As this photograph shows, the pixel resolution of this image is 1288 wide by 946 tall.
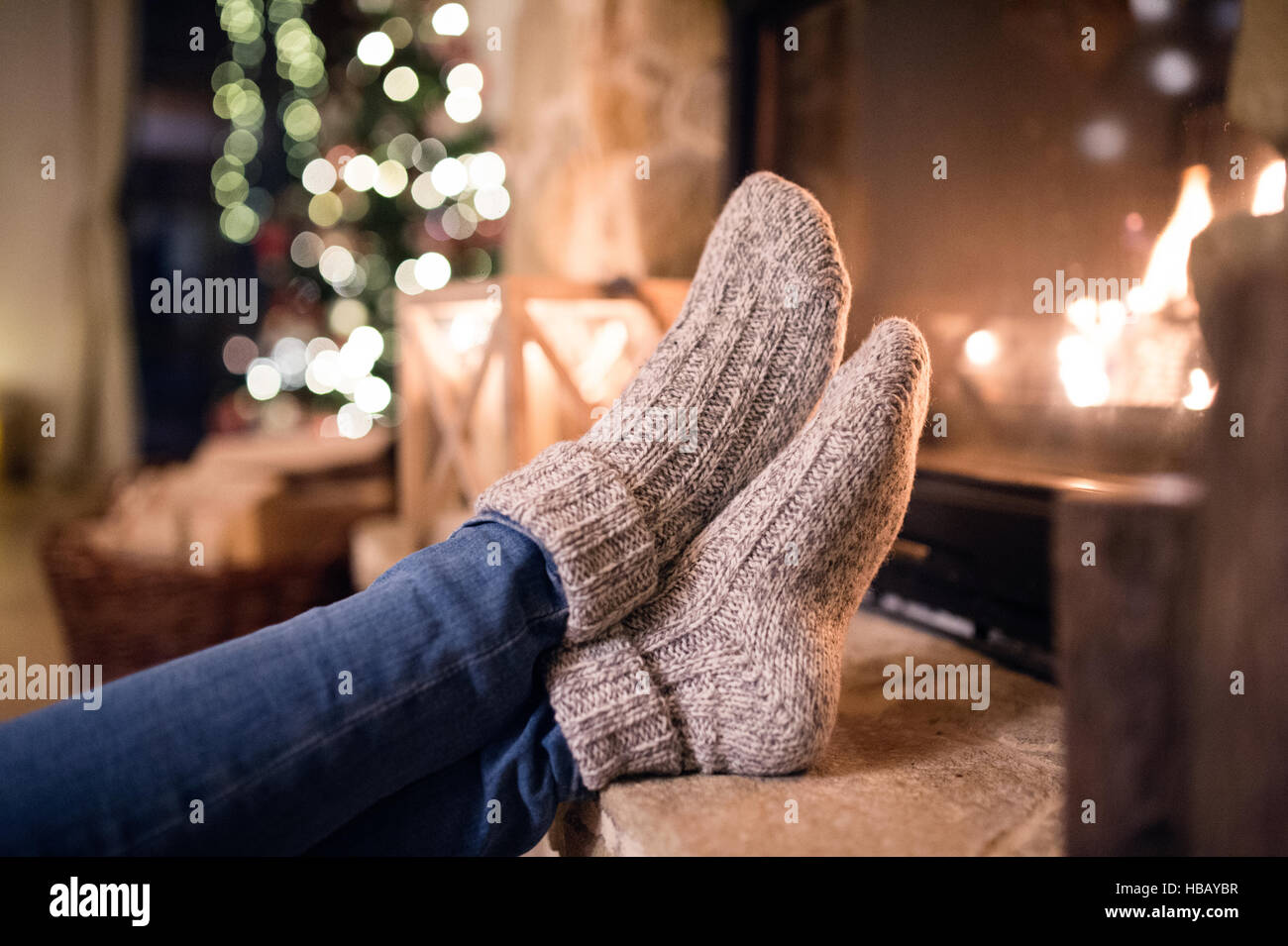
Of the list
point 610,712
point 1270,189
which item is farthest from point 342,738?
point 1270,189

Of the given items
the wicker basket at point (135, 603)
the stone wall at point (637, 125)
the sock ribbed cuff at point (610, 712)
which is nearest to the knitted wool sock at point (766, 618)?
the sock ribbed cuff at point (610, 712)

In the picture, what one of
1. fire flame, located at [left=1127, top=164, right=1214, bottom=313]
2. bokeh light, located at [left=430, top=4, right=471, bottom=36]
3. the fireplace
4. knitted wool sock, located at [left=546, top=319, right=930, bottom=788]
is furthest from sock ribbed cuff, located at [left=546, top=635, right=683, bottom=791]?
bokeh light, located at [left=430, top=4, right=471, bottom=36]

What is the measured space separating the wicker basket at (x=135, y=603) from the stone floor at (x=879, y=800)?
3.36 ft

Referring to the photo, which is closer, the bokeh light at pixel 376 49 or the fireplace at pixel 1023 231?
the fireplace at pixel 1023 231

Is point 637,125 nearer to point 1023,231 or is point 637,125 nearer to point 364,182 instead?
point 1023,231

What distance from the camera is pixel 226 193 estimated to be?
240 centimetres

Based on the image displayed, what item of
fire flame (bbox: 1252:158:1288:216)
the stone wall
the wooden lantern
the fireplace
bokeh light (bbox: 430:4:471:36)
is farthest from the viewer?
bokeh light (bbox: 430:4:471:36)

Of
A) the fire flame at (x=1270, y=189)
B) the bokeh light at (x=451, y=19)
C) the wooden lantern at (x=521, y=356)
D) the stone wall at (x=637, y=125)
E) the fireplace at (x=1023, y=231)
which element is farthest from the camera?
Result: the bokeh light at (x=451, y=19)

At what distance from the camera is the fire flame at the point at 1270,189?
538mm

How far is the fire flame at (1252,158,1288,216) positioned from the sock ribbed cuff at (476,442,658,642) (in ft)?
1.56

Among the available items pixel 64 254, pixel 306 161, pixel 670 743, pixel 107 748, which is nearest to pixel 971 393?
pixel 670 743

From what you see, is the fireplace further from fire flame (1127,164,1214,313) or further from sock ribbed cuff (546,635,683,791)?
sock ribbed cuff (546,635,683,791)

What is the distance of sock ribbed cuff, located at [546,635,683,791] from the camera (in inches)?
22.3

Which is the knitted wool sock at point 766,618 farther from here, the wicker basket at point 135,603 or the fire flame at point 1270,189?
the wicker basket at point 135,603
